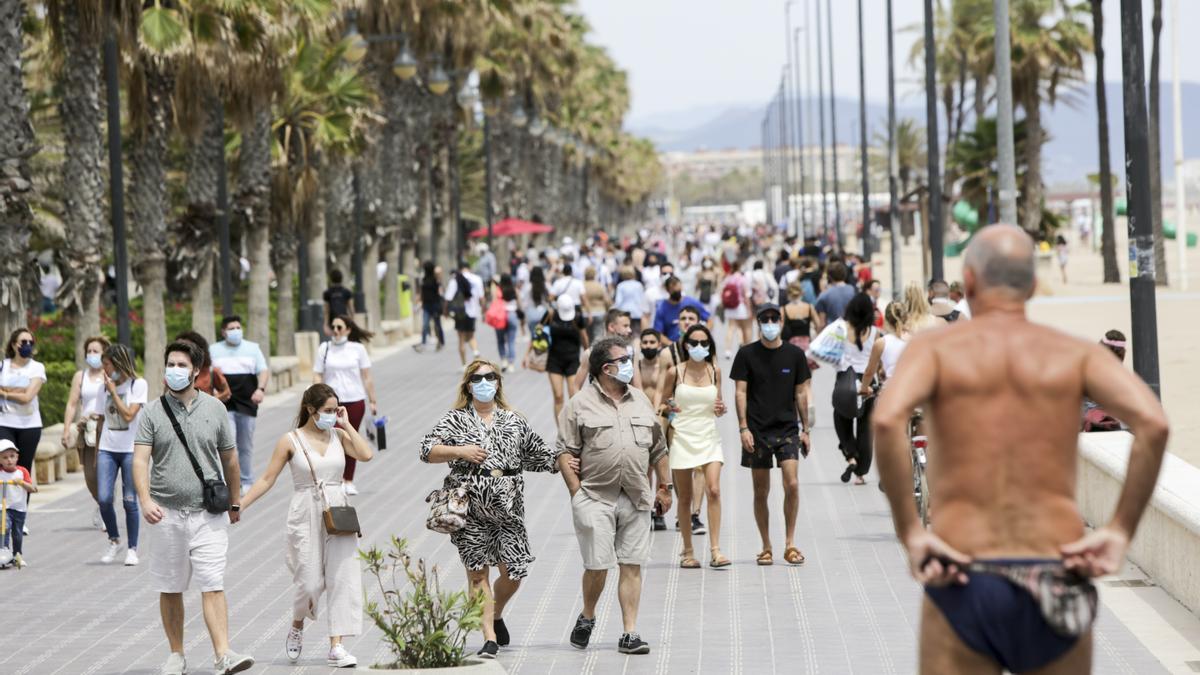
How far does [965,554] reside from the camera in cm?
463

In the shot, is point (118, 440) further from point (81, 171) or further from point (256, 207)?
point (256, 207)

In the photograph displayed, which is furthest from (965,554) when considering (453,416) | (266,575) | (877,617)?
(266,575)

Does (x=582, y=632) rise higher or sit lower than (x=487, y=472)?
lower

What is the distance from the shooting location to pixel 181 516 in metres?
9.27

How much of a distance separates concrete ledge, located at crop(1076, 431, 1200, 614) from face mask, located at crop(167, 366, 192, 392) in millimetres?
4648

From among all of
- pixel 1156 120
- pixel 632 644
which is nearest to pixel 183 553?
pixel 632 644

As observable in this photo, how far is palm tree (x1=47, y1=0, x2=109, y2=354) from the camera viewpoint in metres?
21.5

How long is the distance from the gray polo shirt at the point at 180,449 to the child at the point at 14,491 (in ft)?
13.6

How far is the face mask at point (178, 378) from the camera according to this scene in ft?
30.3

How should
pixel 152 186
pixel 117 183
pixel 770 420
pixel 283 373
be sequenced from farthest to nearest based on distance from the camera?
pixel 283 373
pixel 152 186
pixel 117 183
pixel 770 420

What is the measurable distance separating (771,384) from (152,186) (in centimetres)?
1420

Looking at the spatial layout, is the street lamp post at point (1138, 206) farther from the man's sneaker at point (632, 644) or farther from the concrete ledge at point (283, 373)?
the concrete ledge at point (283, 373)

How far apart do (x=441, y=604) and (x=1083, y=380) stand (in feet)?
13.2

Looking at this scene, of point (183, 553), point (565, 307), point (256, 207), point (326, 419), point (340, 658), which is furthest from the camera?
point (256, 207)
